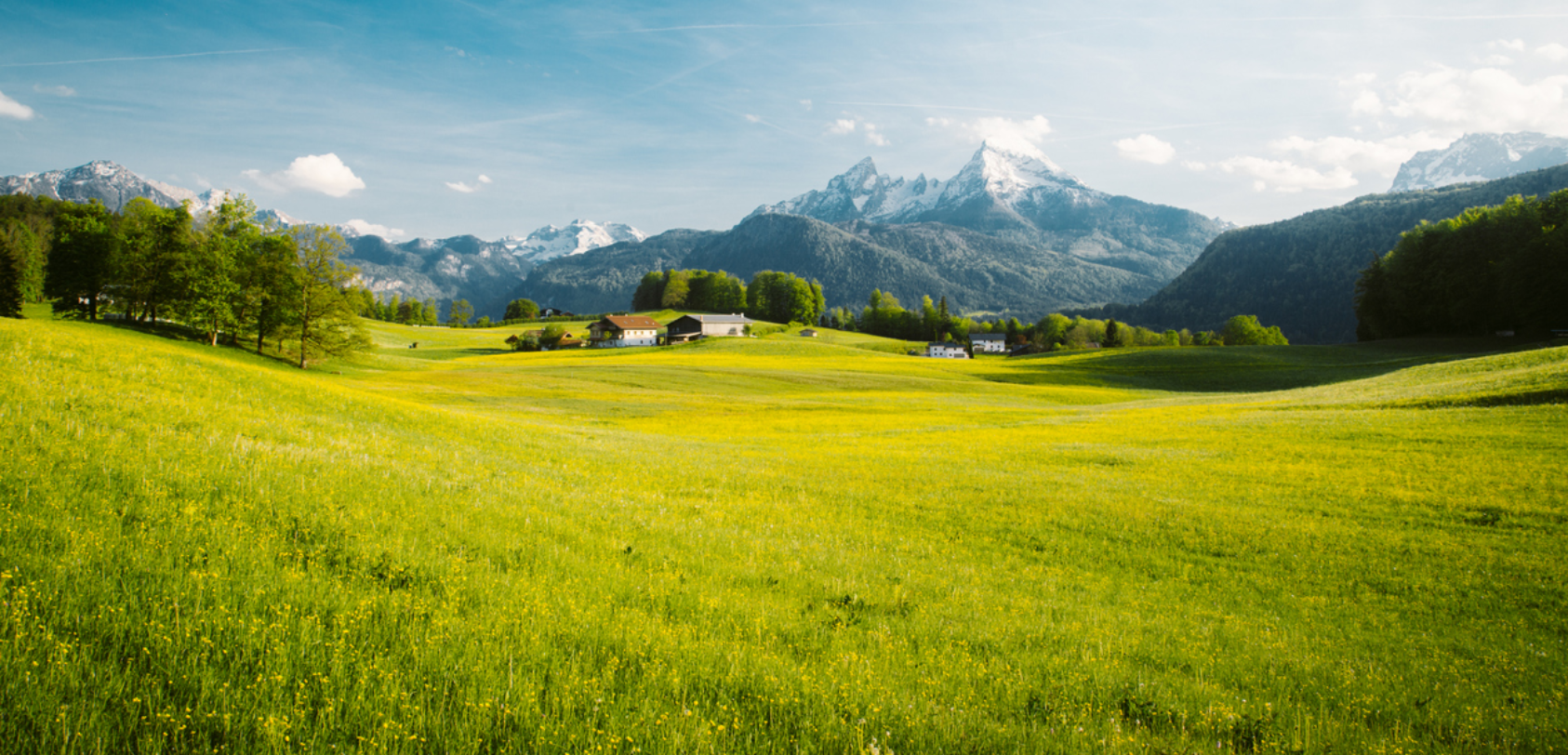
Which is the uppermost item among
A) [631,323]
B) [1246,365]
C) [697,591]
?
[631,323]

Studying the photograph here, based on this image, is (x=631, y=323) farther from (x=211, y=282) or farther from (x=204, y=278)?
(x=211, y=282)

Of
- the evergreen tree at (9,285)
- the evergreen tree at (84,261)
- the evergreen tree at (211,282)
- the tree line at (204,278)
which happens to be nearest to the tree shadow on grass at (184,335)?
the tree line at (204,278)

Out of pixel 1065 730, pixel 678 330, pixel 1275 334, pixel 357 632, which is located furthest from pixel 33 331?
pixel 1275 334

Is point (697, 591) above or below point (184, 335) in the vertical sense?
below

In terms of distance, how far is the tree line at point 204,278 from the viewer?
59.1 m

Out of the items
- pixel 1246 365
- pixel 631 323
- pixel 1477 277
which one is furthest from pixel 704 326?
pixel 1477 277

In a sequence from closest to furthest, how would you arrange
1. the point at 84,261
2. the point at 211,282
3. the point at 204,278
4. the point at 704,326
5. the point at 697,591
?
the point at 697,591
the point at 211,282
the point at 204,278
the point at 84,261
the point at 704,326

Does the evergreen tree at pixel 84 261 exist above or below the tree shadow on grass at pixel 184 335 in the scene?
above

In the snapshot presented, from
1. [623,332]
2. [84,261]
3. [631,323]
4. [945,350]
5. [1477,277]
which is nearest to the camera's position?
Result: [84,261]

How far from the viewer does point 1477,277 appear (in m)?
92.4

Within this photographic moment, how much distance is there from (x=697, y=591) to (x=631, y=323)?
539 feet

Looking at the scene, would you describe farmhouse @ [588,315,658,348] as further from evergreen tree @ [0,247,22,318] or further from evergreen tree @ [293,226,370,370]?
evergreen tree @ [0,247,22,318]

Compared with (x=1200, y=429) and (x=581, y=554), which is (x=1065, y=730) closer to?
(x=581, y=554)

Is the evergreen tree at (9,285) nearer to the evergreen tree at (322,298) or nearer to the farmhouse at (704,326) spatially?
the evergreen tree at (322,298)
